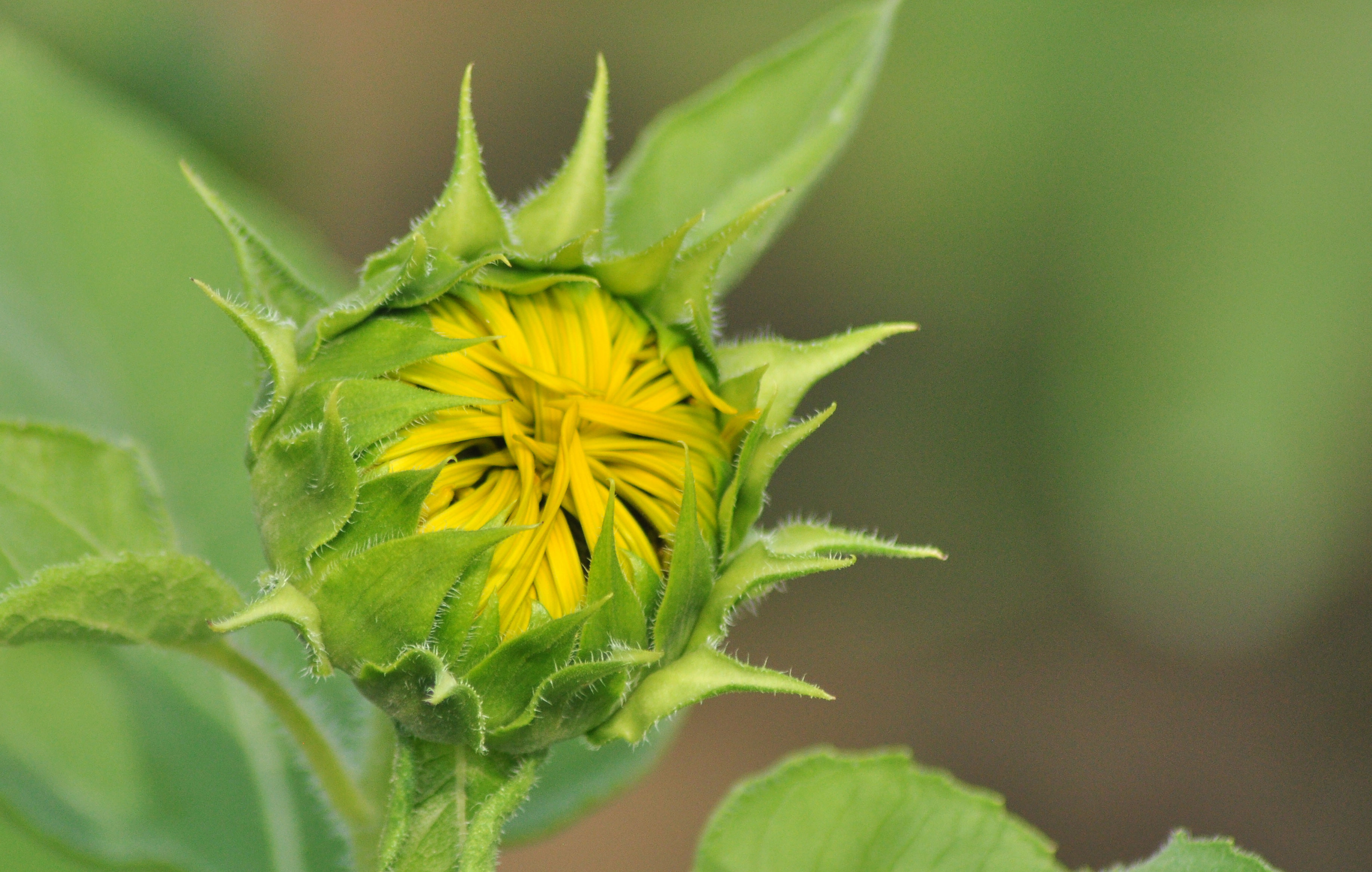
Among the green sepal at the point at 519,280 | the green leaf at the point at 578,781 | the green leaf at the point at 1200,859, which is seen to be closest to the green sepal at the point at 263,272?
the green sepal at the point at 519,280

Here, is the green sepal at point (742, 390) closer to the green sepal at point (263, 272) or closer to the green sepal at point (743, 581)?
the green sepal at point (743, 581)

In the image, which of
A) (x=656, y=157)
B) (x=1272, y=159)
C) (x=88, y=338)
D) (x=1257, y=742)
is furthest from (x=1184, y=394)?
(x=88, y=338)

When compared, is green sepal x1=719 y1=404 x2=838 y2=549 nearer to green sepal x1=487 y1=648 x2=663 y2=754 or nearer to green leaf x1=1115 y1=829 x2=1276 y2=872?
green sepal x1=487 y1=648 x2=663 y2=754

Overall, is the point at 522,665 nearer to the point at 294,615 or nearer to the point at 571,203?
the point at 294,615

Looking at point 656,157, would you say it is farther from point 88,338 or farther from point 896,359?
point 896,359

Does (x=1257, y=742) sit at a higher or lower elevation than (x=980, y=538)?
lower

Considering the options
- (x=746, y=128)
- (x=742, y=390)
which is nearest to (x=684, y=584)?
(x=742, y=390)
